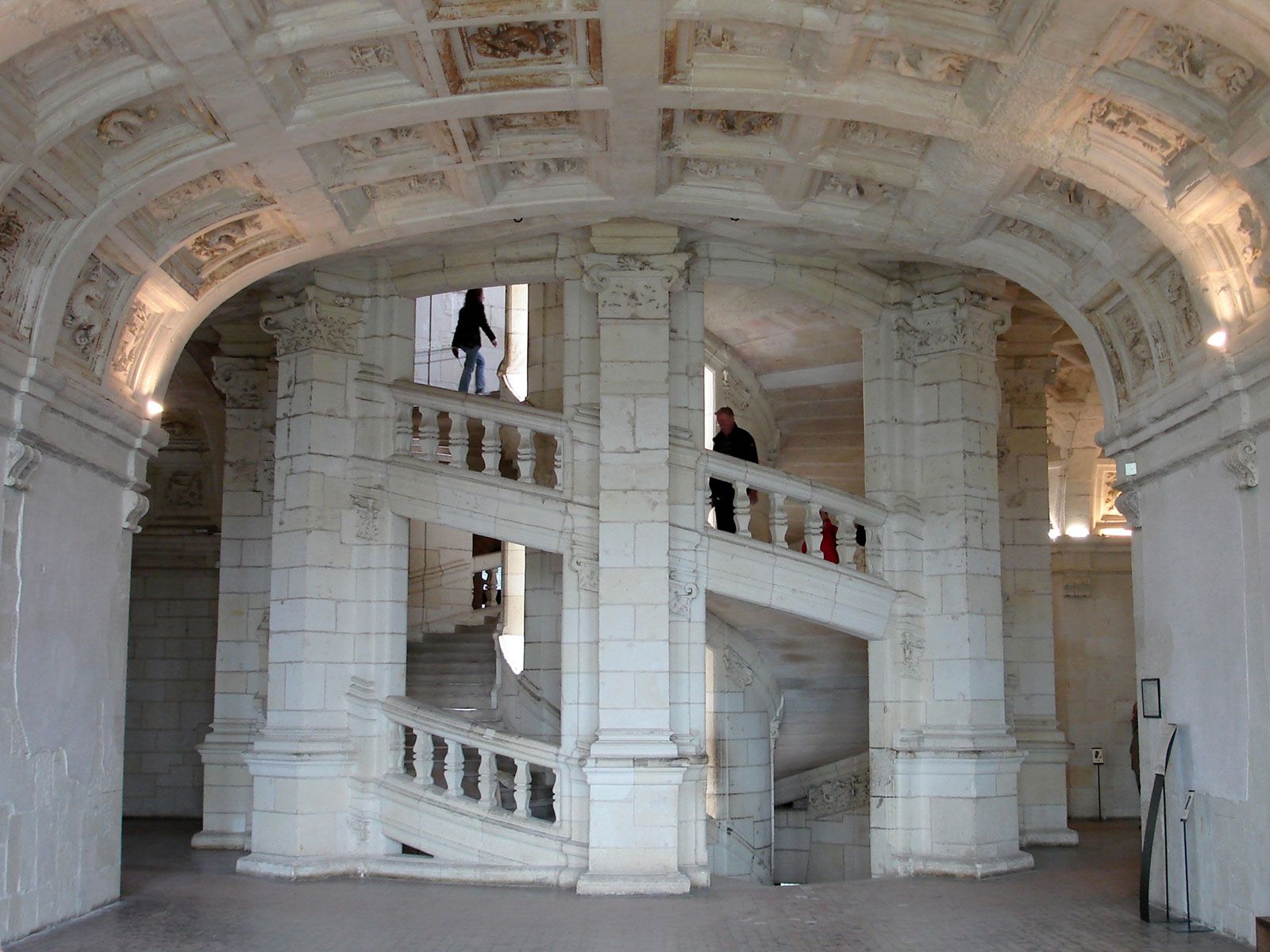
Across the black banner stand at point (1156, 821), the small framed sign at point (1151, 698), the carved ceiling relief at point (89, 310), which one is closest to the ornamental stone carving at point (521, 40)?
the carved ceiling relief at point (89, 310)

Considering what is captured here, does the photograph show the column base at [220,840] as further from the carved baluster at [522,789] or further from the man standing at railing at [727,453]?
the man standing at railing at [727,453]

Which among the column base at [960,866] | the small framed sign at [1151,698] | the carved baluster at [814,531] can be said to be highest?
the carved baluster at [814,531]

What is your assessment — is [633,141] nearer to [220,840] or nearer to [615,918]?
[615,918]

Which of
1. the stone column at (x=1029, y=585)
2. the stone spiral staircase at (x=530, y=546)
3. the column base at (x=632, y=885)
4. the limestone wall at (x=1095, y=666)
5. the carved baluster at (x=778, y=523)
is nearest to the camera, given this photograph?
the column base at (x=632, y=885)

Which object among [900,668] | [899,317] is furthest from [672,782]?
[899,317]

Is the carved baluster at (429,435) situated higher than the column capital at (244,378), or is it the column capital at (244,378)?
the column capital at (244,378)

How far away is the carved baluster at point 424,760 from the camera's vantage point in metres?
11.4

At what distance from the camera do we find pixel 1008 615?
14.7m

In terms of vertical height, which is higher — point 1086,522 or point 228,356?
point 228,356

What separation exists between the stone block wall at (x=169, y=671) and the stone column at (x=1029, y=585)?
956 centimetres

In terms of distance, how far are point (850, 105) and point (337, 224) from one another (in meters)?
4.04

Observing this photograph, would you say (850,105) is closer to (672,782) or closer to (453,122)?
(453,122)

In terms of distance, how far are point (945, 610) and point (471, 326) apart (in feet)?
20.5

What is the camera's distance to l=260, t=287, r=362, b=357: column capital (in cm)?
1202
